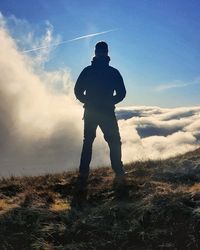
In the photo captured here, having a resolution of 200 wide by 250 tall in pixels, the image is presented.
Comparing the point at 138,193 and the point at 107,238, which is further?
the point at 138,193

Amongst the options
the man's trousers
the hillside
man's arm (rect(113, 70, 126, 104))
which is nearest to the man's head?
man's arm (rect(113, 70, 126, 104))

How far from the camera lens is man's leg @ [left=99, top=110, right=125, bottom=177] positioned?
12789 millimetres

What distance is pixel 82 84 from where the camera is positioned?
12781mm

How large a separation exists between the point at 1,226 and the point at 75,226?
138 cm

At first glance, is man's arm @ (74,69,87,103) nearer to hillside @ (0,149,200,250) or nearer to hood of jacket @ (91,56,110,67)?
hood of jacket @ (91,56,110,67)

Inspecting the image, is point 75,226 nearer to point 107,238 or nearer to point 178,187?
point 107,238

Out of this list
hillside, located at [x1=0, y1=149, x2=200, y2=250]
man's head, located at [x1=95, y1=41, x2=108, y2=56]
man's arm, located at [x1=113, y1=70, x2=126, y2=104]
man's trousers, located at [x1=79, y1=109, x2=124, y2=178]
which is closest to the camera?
hillside, located at [x1=0, y1=149, x2=200, y2=250]

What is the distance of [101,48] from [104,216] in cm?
526

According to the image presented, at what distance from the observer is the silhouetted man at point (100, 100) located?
12.7 m

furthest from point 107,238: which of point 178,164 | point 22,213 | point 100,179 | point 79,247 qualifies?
point 178,164

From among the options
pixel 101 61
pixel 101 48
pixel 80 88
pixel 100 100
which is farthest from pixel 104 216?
pixel 101 48

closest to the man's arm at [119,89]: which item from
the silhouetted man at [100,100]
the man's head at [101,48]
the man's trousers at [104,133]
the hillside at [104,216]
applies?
the silhouetted man at [100,100]

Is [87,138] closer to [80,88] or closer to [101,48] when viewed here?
[80,88]

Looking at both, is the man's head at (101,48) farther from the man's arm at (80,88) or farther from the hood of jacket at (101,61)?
the man's arm at (80,88)
